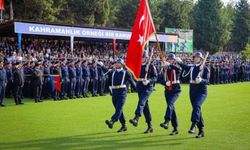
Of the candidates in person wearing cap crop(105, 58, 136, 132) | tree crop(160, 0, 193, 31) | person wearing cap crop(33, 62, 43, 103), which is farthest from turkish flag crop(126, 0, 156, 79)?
tree crop(160, 0, 193, 31)

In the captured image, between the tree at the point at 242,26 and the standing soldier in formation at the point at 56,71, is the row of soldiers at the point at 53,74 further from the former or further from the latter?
the tree at the point at 242,26

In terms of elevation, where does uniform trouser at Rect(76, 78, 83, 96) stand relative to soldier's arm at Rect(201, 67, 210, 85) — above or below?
below

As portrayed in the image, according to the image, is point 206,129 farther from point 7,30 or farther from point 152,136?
point 7,30

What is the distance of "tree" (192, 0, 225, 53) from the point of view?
227 feet

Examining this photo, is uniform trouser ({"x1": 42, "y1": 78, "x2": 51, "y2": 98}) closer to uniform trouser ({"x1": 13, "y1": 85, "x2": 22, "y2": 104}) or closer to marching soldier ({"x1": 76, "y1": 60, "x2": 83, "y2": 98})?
marching soldier ({"x1": 76, "y1": 60, "x2": 83, "y2": 98})

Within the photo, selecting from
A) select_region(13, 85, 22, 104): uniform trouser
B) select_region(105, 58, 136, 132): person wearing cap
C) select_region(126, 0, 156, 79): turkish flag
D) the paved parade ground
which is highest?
select_region(126, 0, 156, 79): turkish flag

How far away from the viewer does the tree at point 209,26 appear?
69.1m

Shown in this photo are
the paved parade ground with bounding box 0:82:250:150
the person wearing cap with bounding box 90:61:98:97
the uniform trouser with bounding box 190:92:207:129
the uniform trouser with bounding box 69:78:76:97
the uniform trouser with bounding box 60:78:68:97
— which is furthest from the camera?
the person wearing cap with bounding box 90:61:98:97

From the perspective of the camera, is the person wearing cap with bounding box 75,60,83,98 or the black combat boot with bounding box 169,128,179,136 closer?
the black combat boot with bounding box 169,128,179,136

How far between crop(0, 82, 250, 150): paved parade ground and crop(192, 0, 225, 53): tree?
2068 inches

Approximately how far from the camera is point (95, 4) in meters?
52.4

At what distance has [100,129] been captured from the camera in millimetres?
12047

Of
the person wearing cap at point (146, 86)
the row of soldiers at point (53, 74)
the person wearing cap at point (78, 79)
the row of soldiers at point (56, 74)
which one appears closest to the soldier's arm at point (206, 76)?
the person wearing cap at point (146, 86)

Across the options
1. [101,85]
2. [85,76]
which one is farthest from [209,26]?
[85,76]
